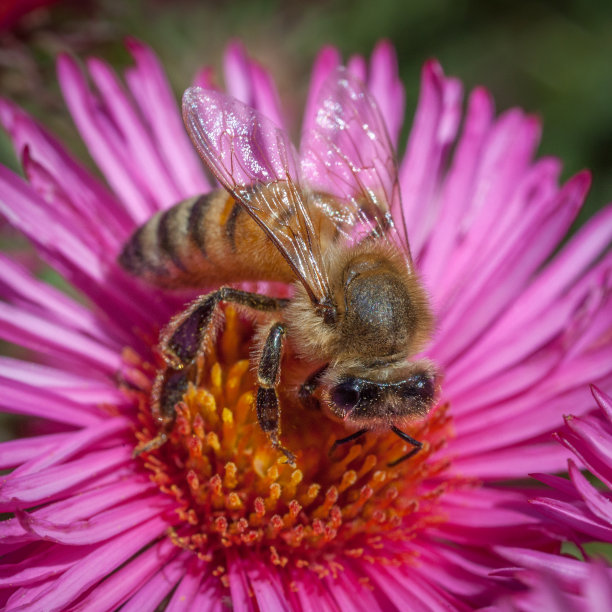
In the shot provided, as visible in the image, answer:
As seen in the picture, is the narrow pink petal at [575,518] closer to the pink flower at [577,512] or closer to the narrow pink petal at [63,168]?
the pink flower at [577,512]

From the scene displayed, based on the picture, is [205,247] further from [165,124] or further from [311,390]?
[165,124]

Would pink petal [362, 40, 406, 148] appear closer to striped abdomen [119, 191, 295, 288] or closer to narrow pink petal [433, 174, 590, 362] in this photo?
narrow pink petal [433, 174, 590, 362]

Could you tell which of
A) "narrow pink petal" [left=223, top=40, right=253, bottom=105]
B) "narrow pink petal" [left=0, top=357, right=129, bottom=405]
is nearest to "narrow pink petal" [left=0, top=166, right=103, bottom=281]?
"narrow pink petal" [left=0, top=357, right=129, bottom=405]

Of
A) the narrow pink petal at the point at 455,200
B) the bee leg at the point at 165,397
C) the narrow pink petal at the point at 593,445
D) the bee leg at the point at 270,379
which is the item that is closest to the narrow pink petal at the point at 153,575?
→ the bee leg at the point at 165,397

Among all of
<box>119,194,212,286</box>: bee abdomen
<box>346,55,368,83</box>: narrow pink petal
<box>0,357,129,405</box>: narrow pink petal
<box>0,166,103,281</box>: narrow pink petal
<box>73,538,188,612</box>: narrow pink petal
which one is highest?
<box>346,55,368,83</box>: narrow pink petal

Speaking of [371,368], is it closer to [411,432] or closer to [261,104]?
A: [411,432]

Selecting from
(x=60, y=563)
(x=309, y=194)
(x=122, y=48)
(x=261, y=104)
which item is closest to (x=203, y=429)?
(x=60, y=563)
